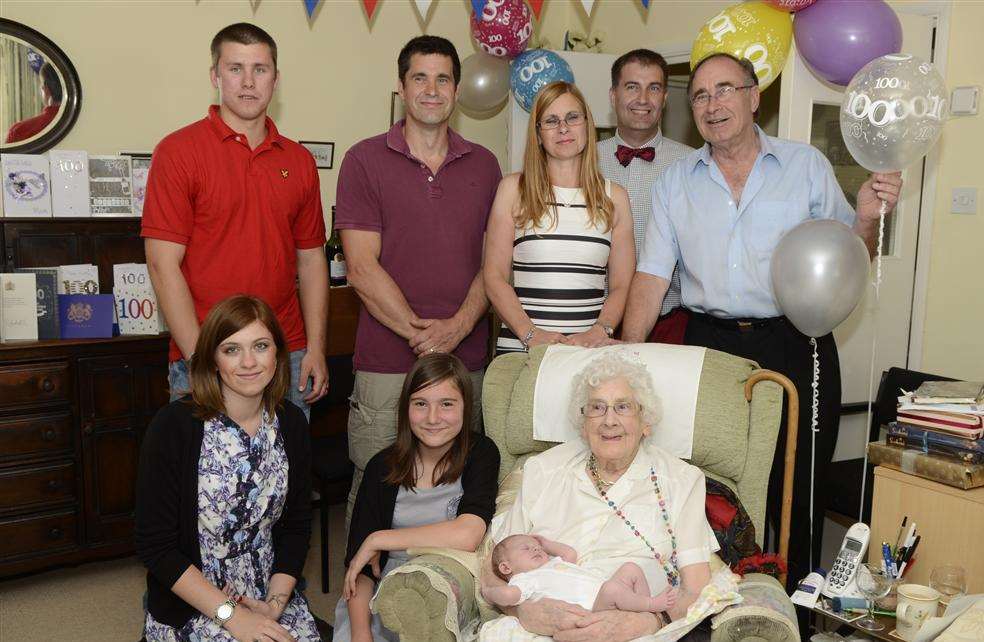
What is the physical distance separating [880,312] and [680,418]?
6.67 feet

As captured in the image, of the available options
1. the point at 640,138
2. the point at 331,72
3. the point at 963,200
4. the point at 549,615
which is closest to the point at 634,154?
the point at 640,138

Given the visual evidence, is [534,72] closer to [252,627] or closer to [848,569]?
[848,569]

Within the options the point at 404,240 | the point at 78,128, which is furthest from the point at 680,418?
the point at 78,128

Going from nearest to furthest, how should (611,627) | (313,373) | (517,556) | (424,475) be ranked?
(611,627) → (517,556) → (424,475) → (313,373)

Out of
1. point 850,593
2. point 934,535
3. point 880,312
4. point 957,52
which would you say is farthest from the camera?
point 880,312

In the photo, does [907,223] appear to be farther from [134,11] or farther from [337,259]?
[134,11]

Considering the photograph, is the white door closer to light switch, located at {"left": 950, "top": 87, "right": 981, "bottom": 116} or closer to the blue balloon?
light switch, located at {"left": 950, "top": 87, "right": 981, "bottom": 116}

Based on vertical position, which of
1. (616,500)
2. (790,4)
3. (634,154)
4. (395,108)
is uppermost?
(790,4)

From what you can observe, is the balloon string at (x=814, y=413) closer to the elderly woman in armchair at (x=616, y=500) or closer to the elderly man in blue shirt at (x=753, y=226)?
the elderly man in blue shirt at (x=753, y=226)

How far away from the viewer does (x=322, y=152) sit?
454 cm

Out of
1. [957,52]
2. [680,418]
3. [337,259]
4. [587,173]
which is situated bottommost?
[680,418]

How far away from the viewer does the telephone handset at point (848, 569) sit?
7.35 feet

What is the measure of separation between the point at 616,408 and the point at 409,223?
38.4 inches

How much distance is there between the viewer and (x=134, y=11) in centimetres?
395
